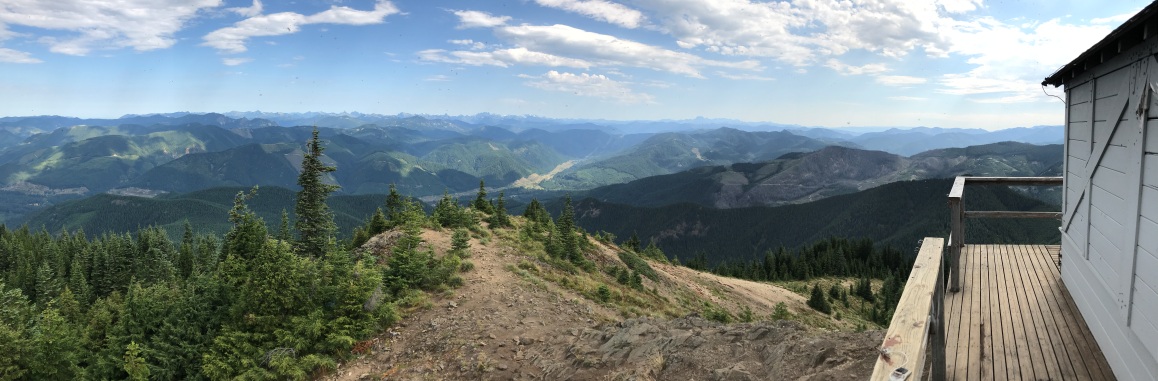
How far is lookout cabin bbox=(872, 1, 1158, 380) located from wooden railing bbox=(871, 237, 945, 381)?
10 millimetres

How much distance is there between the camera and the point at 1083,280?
309 inches

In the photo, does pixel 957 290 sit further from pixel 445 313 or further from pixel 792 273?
pixel 792 273

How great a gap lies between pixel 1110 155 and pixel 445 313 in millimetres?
14569

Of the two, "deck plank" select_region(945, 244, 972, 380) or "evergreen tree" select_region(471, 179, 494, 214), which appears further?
"evergreen tree" select_region(471, 179, 494, 214)

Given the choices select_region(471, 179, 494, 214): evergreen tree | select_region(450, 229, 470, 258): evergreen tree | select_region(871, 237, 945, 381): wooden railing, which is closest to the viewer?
select_region(871, 237, 945, 381): wooden railing

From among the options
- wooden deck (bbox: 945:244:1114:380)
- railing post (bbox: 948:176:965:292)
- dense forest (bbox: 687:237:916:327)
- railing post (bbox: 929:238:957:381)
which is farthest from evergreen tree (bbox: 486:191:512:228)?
dense forest (bbox: 687:237:916:327)

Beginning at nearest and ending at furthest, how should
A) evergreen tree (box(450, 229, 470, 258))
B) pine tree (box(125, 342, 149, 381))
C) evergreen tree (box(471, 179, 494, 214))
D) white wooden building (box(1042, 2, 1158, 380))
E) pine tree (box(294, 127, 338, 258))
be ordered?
white wooden building (box(1042, 2, 1158, 380))
pine tree (box(125, 342, 149, 381))
evergreen tree (box(450, 229, 470, 258))
pine tree (box(294, 127, 338, 258))
evergreen tree (box(471, 179, 494, 214))

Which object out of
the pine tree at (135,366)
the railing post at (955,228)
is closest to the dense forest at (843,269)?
the railing post at (955,228)

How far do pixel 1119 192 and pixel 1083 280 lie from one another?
2643mm

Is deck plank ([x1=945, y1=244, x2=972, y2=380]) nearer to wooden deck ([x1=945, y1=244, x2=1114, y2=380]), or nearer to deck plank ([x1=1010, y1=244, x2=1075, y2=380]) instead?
wooden deck ([x1=945, y1=244, x2=1114, y2=380])

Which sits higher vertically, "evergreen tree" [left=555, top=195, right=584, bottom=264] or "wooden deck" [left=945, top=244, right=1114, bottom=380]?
"wooden deck" [left=945, top=244, right=1114, bottom=380]

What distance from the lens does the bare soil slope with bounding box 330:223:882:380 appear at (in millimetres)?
9430

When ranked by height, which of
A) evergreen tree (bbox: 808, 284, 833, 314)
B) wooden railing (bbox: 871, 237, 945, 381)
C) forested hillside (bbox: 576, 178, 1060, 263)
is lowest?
forested hillside (bbox: 576, 178, 1060, 263)

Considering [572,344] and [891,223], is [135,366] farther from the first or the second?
[891,223]
